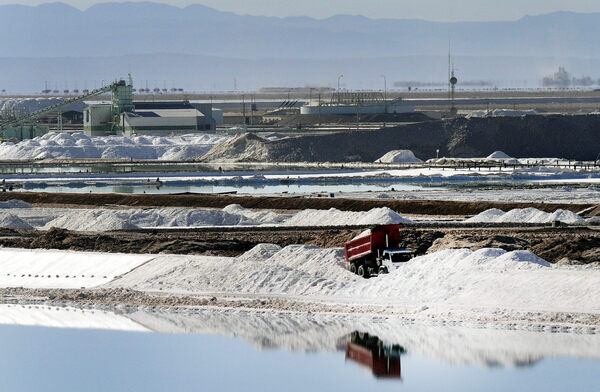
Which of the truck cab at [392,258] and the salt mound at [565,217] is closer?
the truck cab at [392,258]

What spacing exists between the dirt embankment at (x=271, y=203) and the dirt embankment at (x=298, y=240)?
1094 centimetres

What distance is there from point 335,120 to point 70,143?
35.5 meters

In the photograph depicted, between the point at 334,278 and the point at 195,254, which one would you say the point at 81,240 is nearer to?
the point at 195,254

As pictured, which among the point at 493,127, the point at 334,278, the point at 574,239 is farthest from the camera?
the point at 493,127

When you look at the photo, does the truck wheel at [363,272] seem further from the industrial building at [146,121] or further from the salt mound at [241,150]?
Result: the industrial building at [146,121]

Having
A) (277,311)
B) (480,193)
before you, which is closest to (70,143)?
(480,193)

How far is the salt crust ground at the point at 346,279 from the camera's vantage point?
32031mm

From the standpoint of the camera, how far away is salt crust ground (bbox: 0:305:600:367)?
28125 millimetres

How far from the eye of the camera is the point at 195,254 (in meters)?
Answer: 42.0

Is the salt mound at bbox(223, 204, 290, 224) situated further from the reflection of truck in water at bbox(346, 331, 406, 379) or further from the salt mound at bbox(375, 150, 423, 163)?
the salt mound at bbox(375, 150, 423, 163)

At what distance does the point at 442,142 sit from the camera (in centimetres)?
11269

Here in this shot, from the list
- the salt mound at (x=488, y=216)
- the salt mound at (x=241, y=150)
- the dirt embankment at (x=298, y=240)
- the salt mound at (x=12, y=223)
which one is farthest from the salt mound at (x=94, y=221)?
the salt mound at (x=241, y=150)

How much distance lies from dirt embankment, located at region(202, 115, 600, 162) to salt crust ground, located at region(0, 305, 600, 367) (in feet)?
234

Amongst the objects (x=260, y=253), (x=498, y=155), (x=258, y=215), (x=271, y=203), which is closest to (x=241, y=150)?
(x=498, y=155)
